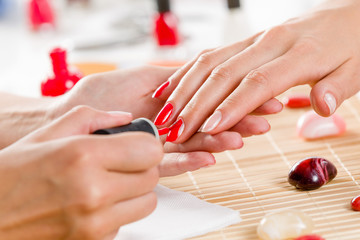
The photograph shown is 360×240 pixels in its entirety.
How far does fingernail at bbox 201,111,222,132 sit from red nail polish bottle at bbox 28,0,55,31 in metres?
1.20

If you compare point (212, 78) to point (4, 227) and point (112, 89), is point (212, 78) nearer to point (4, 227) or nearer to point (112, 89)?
point (112, 89)

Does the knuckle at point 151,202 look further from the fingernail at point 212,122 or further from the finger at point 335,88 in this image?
the finger at point 335,88

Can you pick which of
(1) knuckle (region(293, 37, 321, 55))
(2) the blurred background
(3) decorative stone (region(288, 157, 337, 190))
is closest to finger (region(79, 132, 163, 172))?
(3) decorative stone (region(288, 157, 337, 190))

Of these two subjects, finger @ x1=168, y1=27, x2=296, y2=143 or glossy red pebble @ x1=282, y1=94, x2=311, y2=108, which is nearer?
finger @ x1=168, y1=27, x2=296, y2=143

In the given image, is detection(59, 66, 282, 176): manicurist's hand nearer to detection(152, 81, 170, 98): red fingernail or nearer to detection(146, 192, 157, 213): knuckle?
detection(152, 81, 170, 98): red fingernail

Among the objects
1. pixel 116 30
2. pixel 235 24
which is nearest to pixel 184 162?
pixel 235 24

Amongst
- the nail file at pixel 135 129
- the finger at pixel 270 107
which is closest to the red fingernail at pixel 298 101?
the finger at pixel 270 107

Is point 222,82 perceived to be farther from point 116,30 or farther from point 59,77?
point 116,30

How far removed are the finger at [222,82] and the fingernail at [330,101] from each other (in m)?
0.09

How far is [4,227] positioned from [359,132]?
1.83 feet

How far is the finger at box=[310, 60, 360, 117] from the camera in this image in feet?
2.61

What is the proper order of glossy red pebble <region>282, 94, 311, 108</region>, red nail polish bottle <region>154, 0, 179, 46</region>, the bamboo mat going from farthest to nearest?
red nail polish bottle <region>154, 0, 179, 46</region> < glossy red pebble <region>282, 94, 311, 108</region> < the bamboo mat

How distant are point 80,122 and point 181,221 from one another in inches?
6.8

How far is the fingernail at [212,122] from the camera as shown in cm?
79
